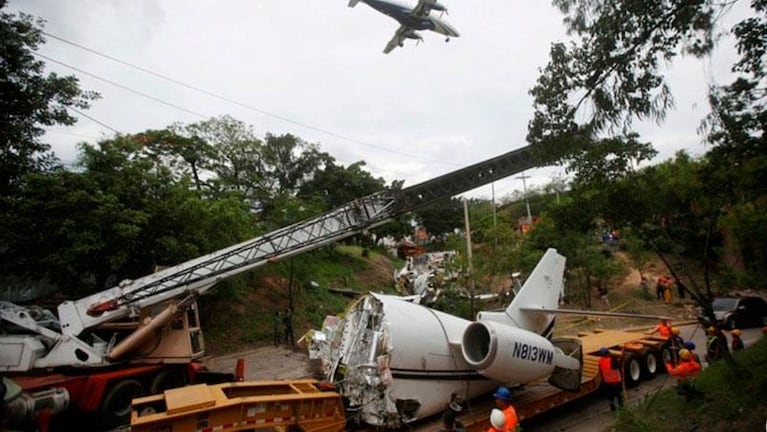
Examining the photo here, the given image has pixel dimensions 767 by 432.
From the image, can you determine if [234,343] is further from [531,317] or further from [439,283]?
[531,317]

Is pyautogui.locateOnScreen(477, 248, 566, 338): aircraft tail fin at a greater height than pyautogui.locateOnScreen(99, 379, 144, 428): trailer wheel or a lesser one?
greater

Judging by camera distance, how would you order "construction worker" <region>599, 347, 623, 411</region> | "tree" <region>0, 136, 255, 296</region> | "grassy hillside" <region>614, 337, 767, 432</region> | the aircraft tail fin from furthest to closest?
"tree" <region>0, 136, 255, 296</region> → the aircraft tail fin → "construction worker" <region>599, 347, 623, 411</region> → "grassy hillside" <region>614, 337, 767, 432</region>

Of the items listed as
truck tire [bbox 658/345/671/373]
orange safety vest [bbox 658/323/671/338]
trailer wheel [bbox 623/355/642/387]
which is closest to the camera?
trailer wheel [bbox 623/355/642/387]

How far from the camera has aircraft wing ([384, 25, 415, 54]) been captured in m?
16.5

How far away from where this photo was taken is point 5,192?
41.8 feet

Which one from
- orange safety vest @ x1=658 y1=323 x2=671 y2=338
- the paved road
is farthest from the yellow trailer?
orange safety vest @ x1=658 y1=323 x2=671 y2=338

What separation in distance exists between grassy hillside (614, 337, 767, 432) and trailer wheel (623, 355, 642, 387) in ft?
4.80

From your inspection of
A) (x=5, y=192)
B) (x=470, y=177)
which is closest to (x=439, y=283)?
(x=470, y=177)

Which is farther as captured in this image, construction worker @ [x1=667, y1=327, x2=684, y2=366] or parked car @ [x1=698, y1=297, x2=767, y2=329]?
parked car @ [x1=698, y1=297, x2=767, y2=329]

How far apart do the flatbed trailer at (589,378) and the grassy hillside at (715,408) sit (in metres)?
1.21

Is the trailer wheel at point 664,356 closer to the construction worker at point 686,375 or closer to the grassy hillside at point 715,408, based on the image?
the grassy hillside at point 715,408

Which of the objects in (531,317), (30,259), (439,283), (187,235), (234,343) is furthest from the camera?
(439,283)

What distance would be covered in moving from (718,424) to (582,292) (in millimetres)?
20971

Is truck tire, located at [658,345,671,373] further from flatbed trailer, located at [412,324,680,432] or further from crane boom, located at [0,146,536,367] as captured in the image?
crane boom, located at [0,146,536,367]
